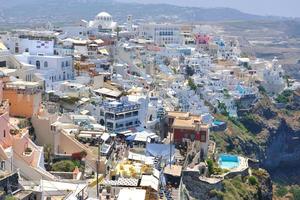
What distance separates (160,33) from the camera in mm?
77250

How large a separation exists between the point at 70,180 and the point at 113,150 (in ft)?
20.9

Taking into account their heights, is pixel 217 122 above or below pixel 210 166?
below

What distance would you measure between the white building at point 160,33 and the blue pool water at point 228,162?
110ft

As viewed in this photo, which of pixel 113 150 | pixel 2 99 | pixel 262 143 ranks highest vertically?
pixel 2 99

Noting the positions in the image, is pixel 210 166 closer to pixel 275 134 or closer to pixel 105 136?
pixel 105 136

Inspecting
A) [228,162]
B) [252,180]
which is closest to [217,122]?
[228,162]

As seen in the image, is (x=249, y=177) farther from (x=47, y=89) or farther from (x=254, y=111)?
(x=254, y=111)

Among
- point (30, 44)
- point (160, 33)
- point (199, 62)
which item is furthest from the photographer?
point (160, 33)

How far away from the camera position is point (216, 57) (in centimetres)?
7981

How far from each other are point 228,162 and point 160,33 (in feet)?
121

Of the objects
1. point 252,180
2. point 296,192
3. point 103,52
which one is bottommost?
point 296,192

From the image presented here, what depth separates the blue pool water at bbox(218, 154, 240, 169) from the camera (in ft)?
133

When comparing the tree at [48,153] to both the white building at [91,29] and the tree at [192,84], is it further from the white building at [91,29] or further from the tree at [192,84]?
the white building at [91,29]

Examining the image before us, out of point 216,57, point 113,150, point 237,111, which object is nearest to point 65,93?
point 113,150
